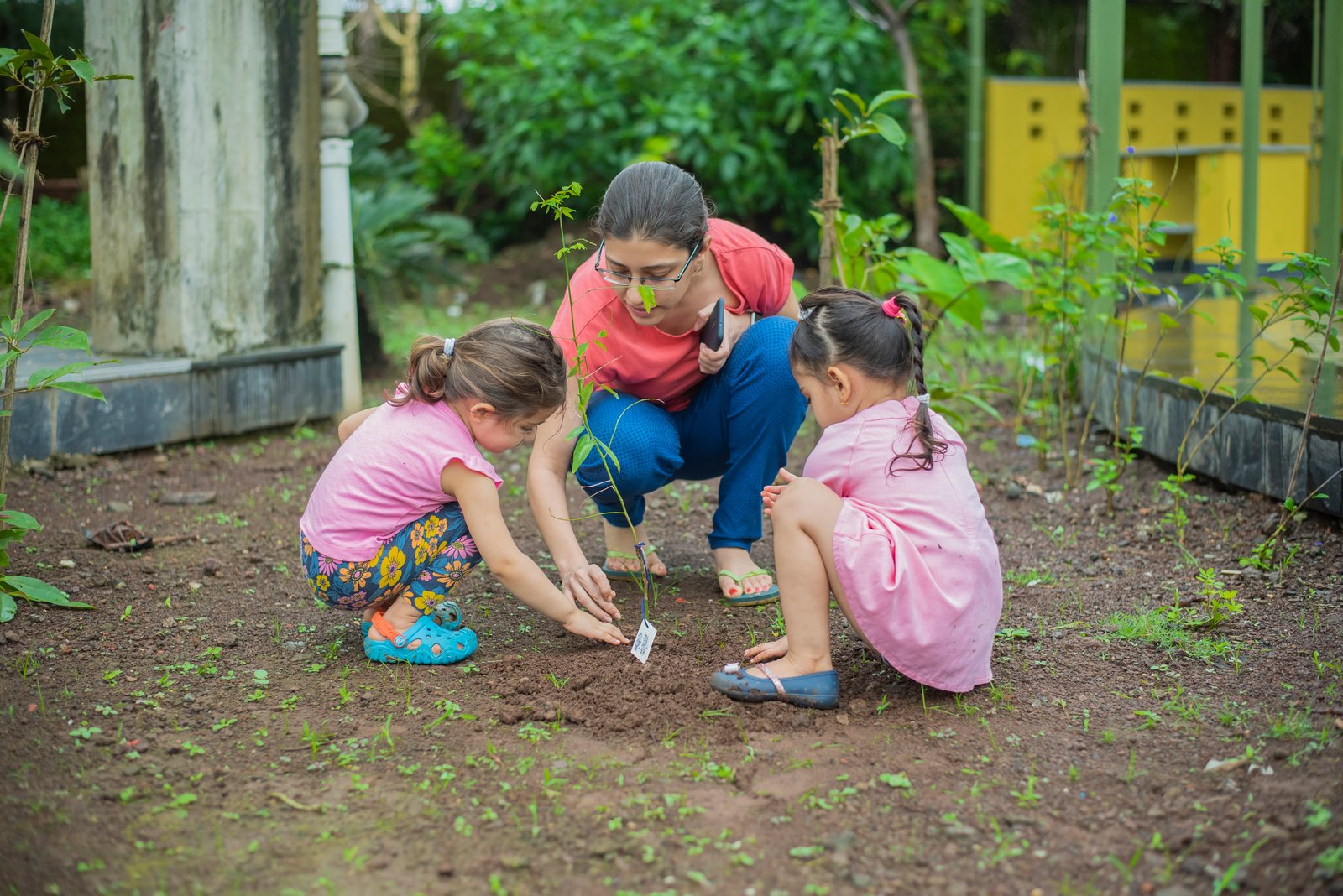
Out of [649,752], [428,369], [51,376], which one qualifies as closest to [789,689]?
[649,752]

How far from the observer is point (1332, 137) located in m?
4.51

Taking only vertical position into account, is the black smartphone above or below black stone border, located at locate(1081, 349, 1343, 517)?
above

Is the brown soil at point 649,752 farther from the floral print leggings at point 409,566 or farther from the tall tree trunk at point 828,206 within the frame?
the tall tree trunk at point 828,206

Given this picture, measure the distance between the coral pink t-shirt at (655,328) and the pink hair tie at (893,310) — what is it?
707 mm

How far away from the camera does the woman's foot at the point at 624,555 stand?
308cm

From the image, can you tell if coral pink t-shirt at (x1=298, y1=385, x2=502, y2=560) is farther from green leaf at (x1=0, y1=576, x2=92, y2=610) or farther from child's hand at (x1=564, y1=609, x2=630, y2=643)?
green leaf at (x1=0, y1=576, x2=92, y2=610)

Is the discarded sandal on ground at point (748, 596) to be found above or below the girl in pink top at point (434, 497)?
below

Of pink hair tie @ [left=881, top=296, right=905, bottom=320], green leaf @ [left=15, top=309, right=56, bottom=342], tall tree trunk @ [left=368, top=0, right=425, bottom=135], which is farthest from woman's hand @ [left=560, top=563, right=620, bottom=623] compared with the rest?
tall tree trunk @ [left=368, top=0, right=425, bottom=135]

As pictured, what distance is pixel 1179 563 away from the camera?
9.93 ft

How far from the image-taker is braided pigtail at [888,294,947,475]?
217cm

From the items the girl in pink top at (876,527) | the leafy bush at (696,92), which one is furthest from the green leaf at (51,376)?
the leafy bush at (696,92)

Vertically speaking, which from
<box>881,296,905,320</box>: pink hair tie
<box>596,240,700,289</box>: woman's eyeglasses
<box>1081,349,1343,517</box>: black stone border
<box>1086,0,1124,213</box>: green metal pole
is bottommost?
<box>1081,349,1343,517</box>: black stone border

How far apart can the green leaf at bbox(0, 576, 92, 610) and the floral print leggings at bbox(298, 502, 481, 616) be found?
617mm

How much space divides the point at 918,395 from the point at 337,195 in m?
3.17
